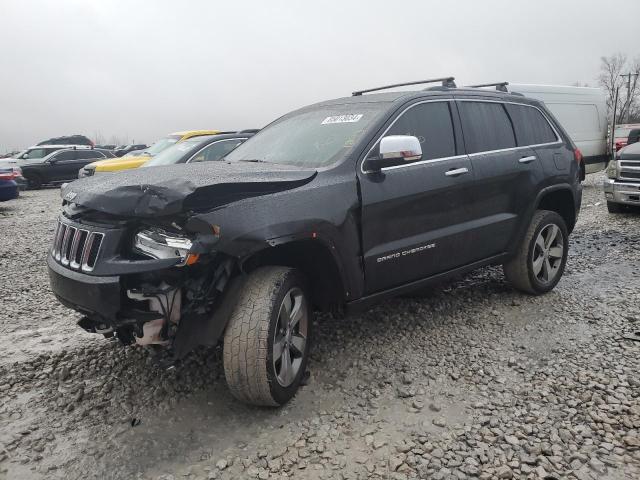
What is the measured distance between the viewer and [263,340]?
2.67m

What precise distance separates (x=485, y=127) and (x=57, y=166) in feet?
61.3

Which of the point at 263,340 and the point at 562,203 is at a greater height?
the point at 562,203

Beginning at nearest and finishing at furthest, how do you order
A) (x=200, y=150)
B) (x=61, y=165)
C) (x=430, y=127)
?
1. (x=430, y=127)
2. (x=200, y=150)
3. (x=61, y=165)

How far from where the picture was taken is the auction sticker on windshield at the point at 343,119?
3666 mm

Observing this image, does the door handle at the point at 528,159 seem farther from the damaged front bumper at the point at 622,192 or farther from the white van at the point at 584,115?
the white van at the point at 584,115

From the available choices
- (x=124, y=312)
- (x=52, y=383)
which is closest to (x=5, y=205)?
(x=52, y=383)

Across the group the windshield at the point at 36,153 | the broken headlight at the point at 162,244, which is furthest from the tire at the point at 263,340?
the windshield at the point at 36,153

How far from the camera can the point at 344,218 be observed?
3.09 meters

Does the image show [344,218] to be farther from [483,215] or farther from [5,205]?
[5,205]

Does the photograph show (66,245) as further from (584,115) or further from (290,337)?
(584,115)

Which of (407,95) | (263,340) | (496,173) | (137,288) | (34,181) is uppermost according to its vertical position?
(407,95)

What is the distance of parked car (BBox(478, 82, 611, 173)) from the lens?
433 inches

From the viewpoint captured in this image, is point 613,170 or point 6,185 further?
point 6,185

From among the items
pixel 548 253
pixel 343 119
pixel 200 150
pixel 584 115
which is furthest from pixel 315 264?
pixel 584 115
